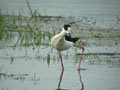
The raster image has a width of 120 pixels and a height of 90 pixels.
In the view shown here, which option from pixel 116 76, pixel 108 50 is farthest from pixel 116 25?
pixel 116 76

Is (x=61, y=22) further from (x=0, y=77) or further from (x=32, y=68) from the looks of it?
(x=0, y=77)

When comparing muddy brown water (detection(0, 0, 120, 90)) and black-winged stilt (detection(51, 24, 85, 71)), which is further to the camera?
black-winged stilt (detection(51, 24, 85, 71))

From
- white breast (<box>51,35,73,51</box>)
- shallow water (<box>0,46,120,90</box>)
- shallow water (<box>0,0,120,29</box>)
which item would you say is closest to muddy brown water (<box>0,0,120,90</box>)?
shallow water (<box>0,46,120,90</box>)

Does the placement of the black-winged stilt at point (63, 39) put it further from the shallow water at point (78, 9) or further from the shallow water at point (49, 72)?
the shallow water at point (78, 9)

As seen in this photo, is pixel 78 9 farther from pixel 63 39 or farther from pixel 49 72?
pixel 49 72

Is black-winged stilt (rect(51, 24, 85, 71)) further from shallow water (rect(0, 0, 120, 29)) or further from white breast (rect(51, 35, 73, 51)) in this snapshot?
shallow water (rect(0, 0, 120, 29))

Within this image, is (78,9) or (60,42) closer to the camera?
(60,42)

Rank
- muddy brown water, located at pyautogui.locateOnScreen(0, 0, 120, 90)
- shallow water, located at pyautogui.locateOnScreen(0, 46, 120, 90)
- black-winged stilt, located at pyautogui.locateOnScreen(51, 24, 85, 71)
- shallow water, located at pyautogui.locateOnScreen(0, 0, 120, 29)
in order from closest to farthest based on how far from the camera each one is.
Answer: shallow water, located at pyautogui.locateOnScreen(0, 46, 120, 90)
muddy brown water, located at pyautogui.locateOnScreen(0, 0, 120, 90)
black-winged stilt, located at pyautogui.locateOnScreen(51, 24, 85, 71)
shallow water, located at pyautogui.locateOnScreen(0, 0, 120, 29)

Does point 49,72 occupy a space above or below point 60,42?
below

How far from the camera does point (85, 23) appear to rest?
13867 mm

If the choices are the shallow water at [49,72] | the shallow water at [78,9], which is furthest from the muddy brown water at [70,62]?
the shallow water at [78,9]

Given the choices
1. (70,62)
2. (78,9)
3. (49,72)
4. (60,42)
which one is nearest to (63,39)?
(60,42)

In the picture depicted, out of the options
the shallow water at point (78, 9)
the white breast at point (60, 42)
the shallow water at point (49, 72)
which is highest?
the white breast at point (60, 42)

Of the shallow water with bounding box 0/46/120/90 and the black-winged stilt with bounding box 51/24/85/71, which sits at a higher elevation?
the black-winged stilt with bounding box 51/24/85/71
